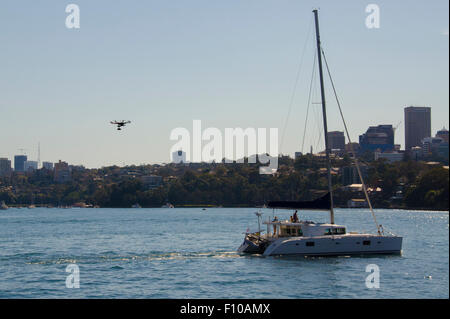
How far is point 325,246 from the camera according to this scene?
120 ft

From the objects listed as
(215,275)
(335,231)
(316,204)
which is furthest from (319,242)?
(215,275)

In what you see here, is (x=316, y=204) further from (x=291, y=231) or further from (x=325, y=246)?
(x=325, y=246)

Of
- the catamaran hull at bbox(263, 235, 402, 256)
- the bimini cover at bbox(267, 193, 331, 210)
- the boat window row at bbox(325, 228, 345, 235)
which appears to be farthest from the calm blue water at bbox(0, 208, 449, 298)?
the bimini cover at bbox(267, 193, 331, 210)

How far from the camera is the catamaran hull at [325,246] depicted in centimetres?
3641

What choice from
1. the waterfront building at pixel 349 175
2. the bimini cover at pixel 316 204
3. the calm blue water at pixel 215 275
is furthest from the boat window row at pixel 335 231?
the waterfront building at pixel 349 175

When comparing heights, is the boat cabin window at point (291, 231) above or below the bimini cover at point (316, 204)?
below

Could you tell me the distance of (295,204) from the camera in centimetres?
3931

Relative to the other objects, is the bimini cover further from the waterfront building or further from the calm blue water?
the waterfront building

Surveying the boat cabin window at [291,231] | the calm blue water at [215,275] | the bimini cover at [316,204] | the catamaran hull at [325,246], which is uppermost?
the bimini cover at [316,204]

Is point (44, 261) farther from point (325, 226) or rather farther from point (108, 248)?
point (325, 226)

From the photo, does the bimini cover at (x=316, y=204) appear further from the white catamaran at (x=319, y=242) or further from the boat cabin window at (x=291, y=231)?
the boat cabin window at (x=291, y=231)

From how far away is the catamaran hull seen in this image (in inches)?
1433

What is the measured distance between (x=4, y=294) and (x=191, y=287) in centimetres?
866
